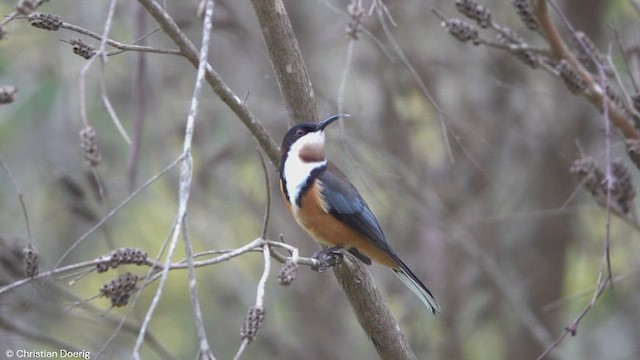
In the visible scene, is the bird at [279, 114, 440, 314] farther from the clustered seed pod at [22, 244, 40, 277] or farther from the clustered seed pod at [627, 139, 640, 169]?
the clustered seed pod at [22, 244, 40, 277]

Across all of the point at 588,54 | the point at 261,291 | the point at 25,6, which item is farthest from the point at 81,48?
the point at 588,54

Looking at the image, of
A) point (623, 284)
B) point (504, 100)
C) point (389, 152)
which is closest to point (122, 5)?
point (389, 152)

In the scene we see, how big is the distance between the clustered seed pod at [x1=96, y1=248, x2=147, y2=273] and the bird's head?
1.17 metres

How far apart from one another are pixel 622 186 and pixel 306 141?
138cm

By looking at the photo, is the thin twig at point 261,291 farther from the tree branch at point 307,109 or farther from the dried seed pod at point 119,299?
the tree branch at point 307,109

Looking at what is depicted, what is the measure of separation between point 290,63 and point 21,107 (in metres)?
3.45

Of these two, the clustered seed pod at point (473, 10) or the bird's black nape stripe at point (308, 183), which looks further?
the bird's black nape stripe at point (308, 183)

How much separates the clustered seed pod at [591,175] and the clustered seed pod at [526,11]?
0.60 m

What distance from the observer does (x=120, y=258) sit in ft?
9.12

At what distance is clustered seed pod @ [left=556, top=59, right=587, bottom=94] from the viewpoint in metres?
3.84

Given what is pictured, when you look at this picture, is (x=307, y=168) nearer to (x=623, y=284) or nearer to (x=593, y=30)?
(x=593, y=30)

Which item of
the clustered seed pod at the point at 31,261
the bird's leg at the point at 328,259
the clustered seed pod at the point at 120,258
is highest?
the bird's leg at the point at 328,259

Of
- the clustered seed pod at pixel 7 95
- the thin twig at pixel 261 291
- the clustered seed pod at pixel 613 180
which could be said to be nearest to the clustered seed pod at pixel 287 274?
the thin twig at pixel 261 291

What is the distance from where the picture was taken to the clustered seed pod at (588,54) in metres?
3.91
